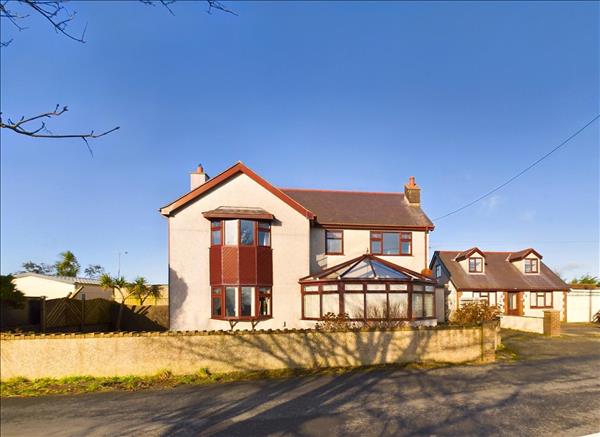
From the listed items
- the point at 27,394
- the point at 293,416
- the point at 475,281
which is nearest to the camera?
the point at 293,416

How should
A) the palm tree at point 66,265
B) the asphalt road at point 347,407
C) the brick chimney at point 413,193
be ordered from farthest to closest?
1. the palm tree at point 66,265
2. the brick chimney at point 413,193
3. the asphalt road at point 347,407

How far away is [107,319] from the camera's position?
26.7 m

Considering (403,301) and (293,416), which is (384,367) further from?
(403,301)

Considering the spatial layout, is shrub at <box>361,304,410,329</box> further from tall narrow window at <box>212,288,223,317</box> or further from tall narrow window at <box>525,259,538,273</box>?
tall narrow window at <box>525,259,538,273</box>

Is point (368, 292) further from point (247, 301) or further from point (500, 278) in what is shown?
point (500, 278)

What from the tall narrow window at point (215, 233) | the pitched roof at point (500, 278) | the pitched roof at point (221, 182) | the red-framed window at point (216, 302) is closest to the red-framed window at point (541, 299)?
the pitched roof at point (500, 278)

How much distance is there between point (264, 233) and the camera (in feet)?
70.2

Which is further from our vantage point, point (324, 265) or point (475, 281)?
point (475, 281)

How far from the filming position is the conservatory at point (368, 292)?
1977cm

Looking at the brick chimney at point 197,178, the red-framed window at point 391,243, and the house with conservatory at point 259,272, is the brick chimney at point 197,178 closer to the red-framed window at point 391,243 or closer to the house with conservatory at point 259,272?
the house with conservatory at point 259,272

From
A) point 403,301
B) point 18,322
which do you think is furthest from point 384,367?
point 18,322

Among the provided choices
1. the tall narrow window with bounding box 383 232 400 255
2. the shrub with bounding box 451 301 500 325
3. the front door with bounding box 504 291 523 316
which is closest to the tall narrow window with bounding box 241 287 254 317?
the tall narrow window with bounding box 383 232 400 255

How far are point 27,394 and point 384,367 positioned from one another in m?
10.5

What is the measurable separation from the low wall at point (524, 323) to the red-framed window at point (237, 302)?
629 inches
